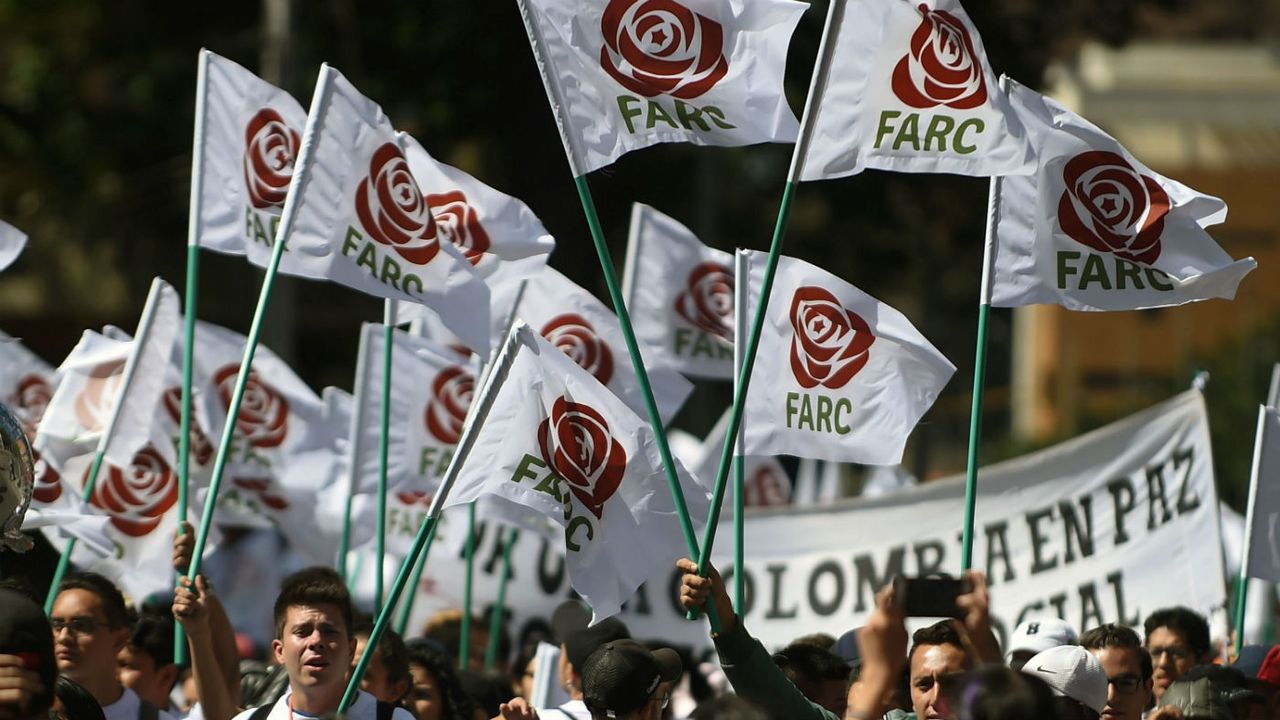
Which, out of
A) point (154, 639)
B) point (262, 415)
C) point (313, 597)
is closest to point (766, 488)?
point (262, 415)

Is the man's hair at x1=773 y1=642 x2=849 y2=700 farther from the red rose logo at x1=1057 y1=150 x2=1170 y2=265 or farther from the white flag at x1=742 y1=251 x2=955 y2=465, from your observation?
the red rose logo at x1=1057 y1=150 x2=1170 y2=265

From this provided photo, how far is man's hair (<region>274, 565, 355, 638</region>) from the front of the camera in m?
5.82

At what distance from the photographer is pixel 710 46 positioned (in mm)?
6512

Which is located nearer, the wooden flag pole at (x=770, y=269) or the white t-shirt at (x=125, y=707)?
the wooden flag pole at (x=770, y=269)

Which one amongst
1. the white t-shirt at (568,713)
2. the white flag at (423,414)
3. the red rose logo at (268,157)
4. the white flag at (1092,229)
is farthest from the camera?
the white flag at (423,414)

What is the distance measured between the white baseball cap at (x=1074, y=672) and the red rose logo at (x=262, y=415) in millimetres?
4719

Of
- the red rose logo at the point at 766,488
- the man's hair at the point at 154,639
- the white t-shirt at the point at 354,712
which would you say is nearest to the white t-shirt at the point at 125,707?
the man's hair at the point at 154,639

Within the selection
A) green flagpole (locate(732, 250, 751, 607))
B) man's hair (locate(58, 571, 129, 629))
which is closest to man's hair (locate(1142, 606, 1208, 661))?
green flagpole (locate(732, 250, 751, 607))

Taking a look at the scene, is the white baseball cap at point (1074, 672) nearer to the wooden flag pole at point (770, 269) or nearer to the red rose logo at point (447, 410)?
the wooden flag pole at point (770, 269)

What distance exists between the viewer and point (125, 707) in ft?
21.7

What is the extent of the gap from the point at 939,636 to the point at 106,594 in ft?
8.22

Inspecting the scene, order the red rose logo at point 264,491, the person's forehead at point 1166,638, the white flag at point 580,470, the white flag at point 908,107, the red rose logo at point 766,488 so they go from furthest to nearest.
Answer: the red rose logo at point 766,488
the red rose logo at point 264,491
the person's forehead at point 1166,638
the white flag at point 908,107
the white flag at point 580,470

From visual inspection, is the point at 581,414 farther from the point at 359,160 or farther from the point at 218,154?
the point at 218,154

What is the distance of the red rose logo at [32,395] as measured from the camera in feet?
30.5
